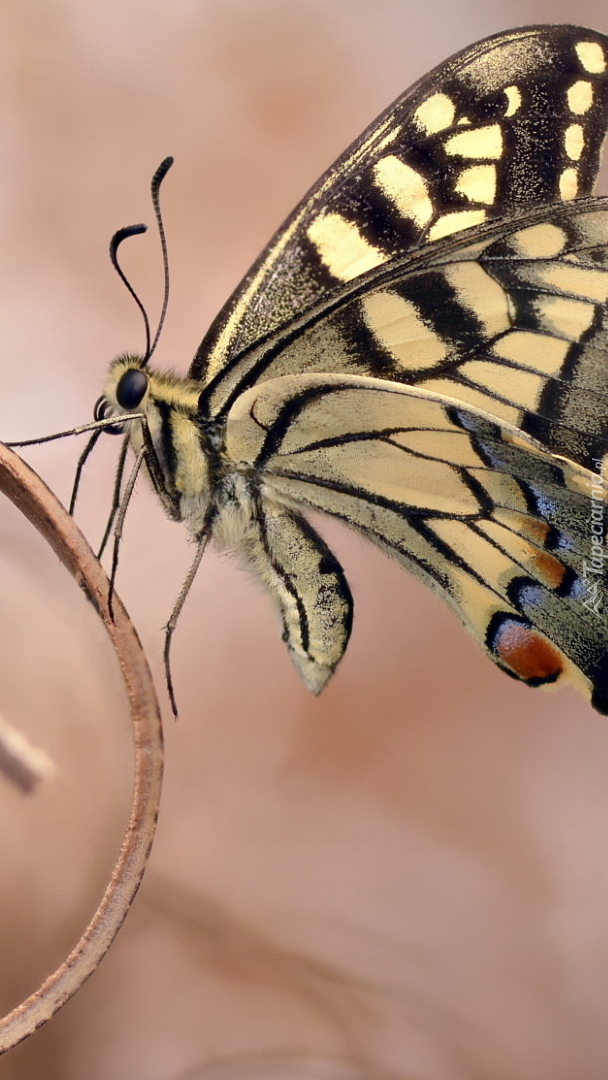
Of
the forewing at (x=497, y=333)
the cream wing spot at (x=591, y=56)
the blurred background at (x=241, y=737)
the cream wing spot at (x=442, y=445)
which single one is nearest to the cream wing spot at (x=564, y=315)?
the forewing at (x=497, y=333)

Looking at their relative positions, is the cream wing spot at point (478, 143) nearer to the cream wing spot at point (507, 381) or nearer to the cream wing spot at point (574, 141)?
the cream wing spot at point (574, 141)

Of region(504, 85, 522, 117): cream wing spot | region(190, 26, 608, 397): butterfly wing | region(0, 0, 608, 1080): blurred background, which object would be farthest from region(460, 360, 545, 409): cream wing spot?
region(0, 0, 608, 1080): blurred background

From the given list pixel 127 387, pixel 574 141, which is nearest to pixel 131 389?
pixel 127 387

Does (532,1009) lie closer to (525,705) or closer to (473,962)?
(473,962)

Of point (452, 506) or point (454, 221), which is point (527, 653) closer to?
point (452, 506)

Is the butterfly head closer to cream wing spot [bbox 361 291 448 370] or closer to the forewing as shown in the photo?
the forewing

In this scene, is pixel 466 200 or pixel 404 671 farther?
pixel 404 671

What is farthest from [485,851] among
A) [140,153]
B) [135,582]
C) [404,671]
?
[140,153]

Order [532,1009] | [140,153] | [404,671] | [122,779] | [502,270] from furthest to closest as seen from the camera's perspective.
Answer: [140,153] < [404,671] < [532,1009] < [502,270] < [122,779]
